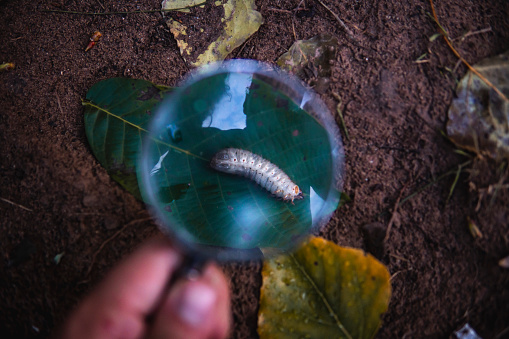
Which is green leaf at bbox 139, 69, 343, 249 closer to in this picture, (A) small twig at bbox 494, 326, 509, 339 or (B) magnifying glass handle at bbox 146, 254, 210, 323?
(B) magnifying glass handle at bbox 146, 254, 210, 323

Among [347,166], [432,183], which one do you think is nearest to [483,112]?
[432,183]

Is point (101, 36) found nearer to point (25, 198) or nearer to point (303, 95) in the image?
point (25, 198)

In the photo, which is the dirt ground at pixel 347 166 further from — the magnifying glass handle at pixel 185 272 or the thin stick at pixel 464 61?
the magnifying glass handle at pixel 185 272

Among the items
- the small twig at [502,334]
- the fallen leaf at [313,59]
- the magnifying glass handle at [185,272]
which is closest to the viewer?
the magnifying glass handle at [185,272]

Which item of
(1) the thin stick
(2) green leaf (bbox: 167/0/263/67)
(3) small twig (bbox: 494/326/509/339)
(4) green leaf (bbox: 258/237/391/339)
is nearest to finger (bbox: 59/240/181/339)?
(4) green leaf (bbox: 258/237/391/339)

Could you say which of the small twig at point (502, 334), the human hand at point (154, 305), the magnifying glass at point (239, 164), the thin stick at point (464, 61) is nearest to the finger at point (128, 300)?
the human hand at point (154, 305)

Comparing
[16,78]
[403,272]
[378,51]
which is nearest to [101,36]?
[16,78]

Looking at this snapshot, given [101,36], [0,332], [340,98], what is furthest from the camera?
[101,36]
